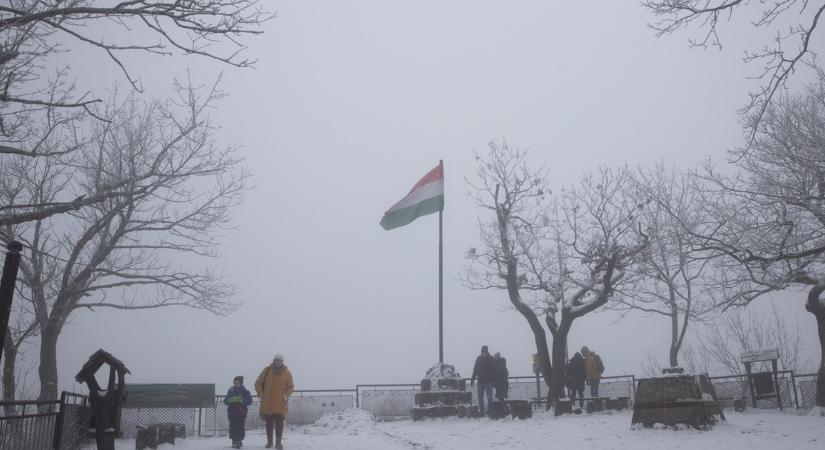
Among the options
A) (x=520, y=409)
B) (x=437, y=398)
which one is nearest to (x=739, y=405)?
(x=520, y=409)

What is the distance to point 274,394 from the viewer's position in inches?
508

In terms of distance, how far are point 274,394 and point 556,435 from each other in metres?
5.90

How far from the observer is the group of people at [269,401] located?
505 inches

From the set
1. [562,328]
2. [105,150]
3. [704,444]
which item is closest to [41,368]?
[105,150]

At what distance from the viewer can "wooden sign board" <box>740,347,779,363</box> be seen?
16828mm

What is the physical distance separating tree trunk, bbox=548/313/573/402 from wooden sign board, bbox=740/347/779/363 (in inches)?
211

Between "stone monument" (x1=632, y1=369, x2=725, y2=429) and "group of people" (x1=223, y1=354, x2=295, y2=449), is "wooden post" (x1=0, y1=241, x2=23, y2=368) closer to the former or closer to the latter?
"group of people" (x1=223, y1=354, x2=295, y2=449)

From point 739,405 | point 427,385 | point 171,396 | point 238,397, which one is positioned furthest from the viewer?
point 171,396

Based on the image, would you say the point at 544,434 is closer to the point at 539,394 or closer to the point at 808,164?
the point at 808,164

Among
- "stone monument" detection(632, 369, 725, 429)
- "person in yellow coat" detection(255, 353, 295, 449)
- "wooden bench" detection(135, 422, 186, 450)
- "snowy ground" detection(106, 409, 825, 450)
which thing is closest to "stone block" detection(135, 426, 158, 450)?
"wooden bench" detection(135, 422, 186, 450)

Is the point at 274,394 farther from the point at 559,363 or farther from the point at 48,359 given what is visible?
the point at 559,363

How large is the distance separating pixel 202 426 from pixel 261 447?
8.39m

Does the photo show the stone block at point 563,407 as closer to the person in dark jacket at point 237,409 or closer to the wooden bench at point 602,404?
the wooden bench at point 602,404

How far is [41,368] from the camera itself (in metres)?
18.2
